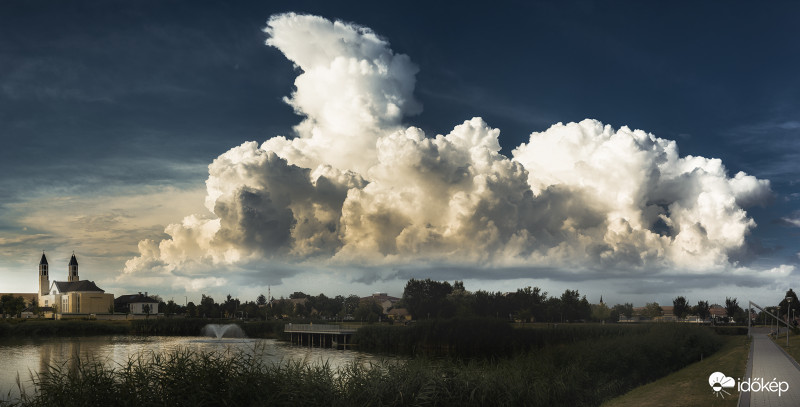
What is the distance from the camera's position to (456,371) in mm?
24609

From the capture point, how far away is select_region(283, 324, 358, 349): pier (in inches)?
3421

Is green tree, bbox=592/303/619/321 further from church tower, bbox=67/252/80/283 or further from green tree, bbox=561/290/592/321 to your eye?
church tower, bbox=67/252/80/283

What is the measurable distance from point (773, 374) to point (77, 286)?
179m

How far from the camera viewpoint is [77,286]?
172 metres

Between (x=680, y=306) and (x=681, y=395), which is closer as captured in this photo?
(x=681, y=395)

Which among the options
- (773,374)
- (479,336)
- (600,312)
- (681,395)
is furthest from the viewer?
(600,312)

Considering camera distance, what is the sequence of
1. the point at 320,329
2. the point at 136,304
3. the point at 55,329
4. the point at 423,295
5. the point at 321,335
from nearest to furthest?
the point at 321,335
the point at 320,329
the point at 55,329
the point at 423,295
the point at 136,304

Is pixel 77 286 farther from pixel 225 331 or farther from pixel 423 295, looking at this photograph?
pixel 423 295

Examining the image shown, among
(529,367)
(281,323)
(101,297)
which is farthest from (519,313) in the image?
(101,297)

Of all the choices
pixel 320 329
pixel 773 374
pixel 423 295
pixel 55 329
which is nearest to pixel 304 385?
pixel 773 374

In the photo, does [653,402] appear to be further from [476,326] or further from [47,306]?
[47,306]

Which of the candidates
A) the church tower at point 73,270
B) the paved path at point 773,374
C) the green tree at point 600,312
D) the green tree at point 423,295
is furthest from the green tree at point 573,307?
the church tower at point 73,270

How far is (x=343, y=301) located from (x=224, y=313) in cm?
3691

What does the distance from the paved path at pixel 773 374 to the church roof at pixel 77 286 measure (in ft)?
554
